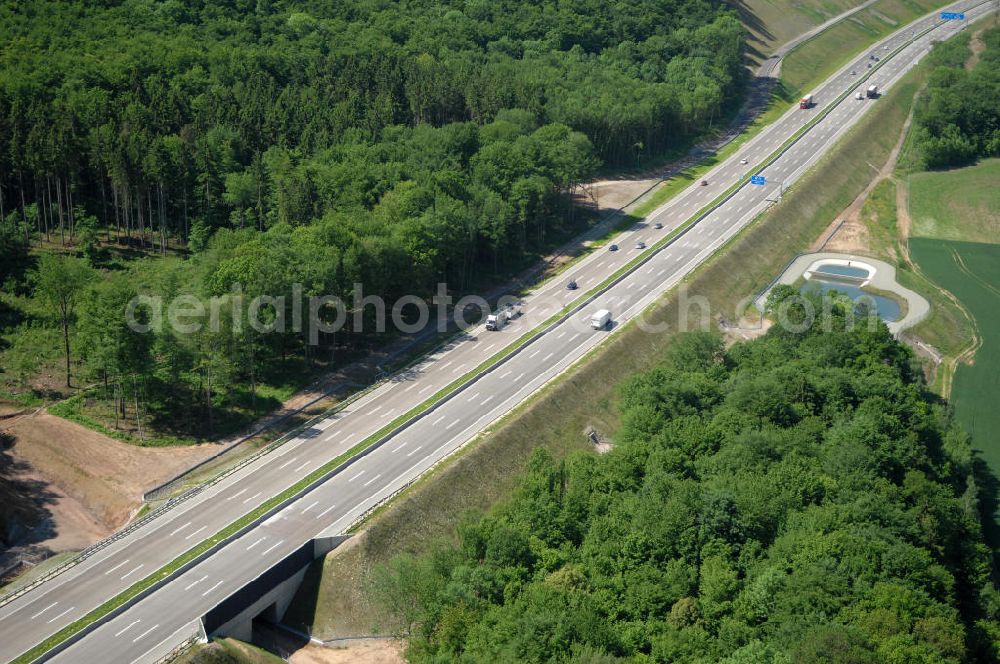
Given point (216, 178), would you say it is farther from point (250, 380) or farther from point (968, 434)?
point (968, 434)

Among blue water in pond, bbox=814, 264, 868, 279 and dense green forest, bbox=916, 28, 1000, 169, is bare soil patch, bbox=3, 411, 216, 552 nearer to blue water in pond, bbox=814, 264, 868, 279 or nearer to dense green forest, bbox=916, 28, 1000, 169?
blue water in pond, bbox=814, 264, 868, 279

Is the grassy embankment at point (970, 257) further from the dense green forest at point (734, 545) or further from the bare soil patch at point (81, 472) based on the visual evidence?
the bare soil patch at point (81, 472)

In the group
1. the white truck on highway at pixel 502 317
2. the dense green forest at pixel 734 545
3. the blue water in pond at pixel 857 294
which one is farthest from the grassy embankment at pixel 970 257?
the white truck on highway at pixel 502 317

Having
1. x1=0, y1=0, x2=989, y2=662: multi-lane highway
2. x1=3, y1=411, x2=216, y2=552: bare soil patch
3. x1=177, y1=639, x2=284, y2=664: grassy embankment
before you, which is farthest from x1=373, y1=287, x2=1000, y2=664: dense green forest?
x1=3, y1=411, x2=216, y2=552: bare soil patch

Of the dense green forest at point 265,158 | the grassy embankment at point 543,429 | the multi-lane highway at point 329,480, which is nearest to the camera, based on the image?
the multi-lane highway at point 329,480

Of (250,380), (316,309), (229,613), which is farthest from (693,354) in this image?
(229,613)

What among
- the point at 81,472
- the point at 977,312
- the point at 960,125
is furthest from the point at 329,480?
the point at 960,125

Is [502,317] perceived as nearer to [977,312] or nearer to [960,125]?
[977,312]
